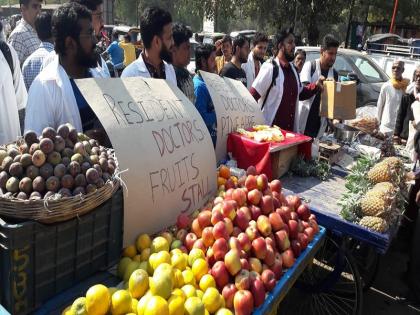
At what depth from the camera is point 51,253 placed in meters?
1.55

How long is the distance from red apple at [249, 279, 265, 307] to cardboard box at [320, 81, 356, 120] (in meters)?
2.96

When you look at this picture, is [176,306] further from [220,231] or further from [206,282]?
[220,231]

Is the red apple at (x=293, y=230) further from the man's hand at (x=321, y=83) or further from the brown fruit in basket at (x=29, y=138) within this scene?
the man's hand at (x=321, y=83)

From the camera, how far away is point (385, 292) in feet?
12.7

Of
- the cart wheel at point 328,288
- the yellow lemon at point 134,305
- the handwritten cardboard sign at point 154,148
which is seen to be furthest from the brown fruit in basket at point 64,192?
the cart wheel at point 328,288

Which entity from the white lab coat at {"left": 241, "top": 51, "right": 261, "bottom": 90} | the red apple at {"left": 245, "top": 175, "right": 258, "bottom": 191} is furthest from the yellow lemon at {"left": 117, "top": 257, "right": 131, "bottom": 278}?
the white lab coat at {"left": 241, "top": 51, "right": 261, "bottom": 90}

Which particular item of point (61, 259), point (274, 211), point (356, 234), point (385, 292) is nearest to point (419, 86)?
point (385, 292)

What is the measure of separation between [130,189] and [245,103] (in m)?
2.07

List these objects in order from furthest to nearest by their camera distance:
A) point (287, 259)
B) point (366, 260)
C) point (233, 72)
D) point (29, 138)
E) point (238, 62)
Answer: point (238, 62), point (233, 72), point (366, 260), point (287, 259), point (29, 138)

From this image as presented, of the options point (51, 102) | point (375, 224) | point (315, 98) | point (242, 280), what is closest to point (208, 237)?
point (242, 280)

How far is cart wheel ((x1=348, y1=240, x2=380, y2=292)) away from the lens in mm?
3471

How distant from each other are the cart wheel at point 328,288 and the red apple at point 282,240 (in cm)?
92

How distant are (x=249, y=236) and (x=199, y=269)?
15.2 inches

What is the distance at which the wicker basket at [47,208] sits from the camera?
1443mm
